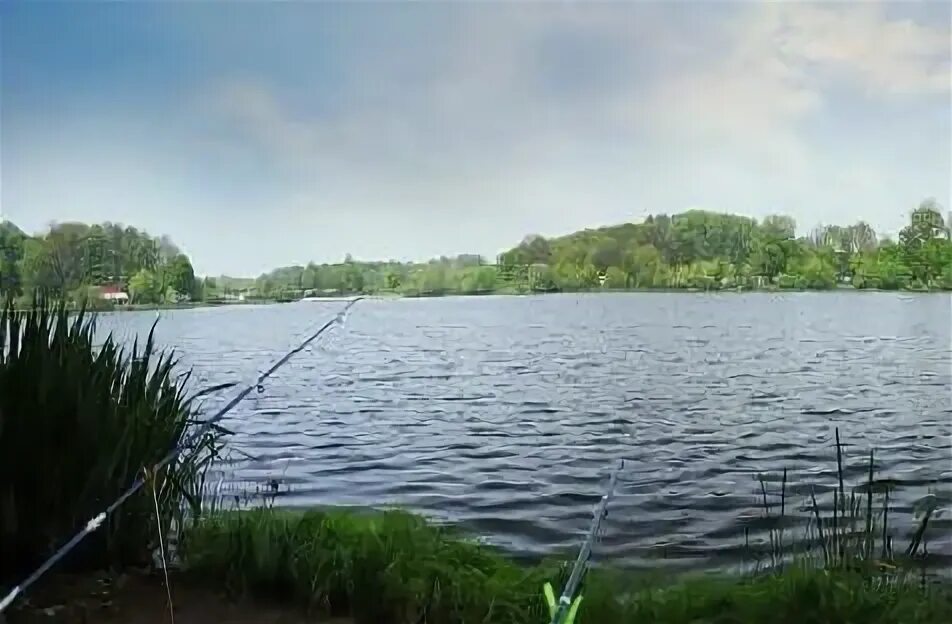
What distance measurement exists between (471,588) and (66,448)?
1.00 meters

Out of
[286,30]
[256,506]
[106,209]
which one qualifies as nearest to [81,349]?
[256,506]

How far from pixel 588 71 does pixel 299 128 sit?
1.17 meters

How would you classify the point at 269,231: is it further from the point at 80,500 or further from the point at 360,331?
the point at 80,500

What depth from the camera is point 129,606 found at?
68.6 inches

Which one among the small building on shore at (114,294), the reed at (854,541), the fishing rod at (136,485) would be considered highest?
the small building on shore at (114,294)

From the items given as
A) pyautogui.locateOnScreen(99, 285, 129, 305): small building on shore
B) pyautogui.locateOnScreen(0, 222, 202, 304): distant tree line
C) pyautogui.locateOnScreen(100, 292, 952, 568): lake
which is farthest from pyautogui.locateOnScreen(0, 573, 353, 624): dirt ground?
pyautogui.locateOnScreen(99, 285, 129, 305): small building on shore

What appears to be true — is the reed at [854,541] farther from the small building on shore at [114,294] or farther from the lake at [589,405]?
Result: the small building on shore at [114,294]

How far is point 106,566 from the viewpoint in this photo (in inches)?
74.0

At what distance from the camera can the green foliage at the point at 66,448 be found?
5.82 ft

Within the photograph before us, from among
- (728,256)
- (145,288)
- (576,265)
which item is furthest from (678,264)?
(145,288)

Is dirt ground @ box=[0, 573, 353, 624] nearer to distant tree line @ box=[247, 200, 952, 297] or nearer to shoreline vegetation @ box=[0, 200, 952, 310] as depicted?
shoreline vegetation @ box=[0, 200, 952, 310]

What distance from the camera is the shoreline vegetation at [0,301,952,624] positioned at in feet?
5.74

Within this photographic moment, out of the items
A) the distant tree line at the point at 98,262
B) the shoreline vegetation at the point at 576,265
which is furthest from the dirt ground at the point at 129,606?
the shoreline vegetation at the point at 576,265

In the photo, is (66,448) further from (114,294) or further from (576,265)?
(576,265)
